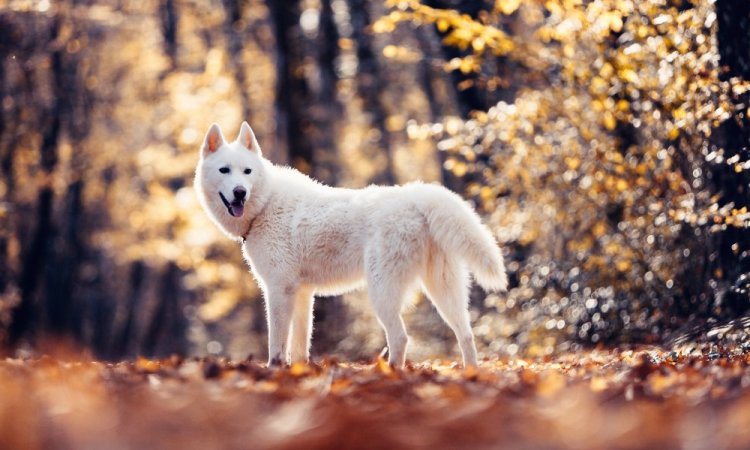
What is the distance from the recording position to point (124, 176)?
72.2 ft

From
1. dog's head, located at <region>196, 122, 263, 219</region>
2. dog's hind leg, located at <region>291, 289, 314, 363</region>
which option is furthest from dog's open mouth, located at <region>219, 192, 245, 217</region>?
dog's hind leg, located at <region>291, 289, 314, 363</region>

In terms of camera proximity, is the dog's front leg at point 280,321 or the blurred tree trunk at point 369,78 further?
the blurred tree trunk at point 369,78

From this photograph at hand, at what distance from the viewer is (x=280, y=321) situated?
6.55 metres

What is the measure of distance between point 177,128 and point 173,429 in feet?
56.4

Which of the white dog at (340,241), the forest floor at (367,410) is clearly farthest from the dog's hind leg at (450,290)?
the forest floor at (367,410)

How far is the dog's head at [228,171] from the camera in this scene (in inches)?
272

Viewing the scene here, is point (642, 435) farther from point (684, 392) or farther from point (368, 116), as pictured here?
point (368, 116)

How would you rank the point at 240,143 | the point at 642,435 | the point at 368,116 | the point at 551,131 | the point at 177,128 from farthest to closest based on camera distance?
1. the point at 368,116
2. the point at 177,128
3. the point at 551,131
4. the point at 240,143
5. the point at 642,435

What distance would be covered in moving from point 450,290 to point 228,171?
83.3 inches

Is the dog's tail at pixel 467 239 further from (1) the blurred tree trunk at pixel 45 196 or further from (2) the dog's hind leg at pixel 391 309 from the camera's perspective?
(1) the blurred tree trunk at pixel 45 196

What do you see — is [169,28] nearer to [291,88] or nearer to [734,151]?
[291,88]

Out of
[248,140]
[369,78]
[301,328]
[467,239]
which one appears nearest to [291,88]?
[369,78]

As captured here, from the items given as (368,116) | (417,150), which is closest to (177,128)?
(368,116)

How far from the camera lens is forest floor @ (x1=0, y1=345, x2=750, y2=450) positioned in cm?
298
